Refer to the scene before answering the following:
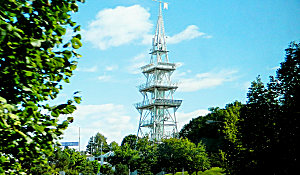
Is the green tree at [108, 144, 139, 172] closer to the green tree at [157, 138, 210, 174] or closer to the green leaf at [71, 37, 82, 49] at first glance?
the green tree at [157, 138, 210, 174]

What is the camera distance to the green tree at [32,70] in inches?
199

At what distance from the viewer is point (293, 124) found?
1789 centimetres

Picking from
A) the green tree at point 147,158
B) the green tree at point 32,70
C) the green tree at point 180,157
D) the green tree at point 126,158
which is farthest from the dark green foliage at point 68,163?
the green tree at point 32,70

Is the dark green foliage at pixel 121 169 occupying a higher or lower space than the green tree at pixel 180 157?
lower

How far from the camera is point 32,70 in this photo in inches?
220

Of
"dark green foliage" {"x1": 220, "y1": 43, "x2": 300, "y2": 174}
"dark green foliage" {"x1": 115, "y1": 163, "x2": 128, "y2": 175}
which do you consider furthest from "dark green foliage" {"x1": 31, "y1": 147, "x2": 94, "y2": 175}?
"dark green foliage" {"x1": 220, "y1": 43, "x2": 300, "y2": 174}

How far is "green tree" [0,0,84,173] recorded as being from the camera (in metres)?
5.05

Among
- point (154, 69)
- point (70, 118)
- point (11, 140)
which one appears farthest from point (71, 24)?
point (154, 69)

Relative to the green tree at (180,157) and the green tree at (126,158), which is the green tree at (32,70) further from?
the green tree at (126,158)

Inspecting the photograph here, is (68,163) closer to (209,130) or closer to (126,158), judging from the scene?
(126,158)

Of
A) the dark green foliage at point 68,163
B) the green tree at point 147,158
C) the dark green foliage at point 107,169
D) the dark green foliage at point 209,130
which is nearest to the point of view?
the dark green foliage at point 68,163

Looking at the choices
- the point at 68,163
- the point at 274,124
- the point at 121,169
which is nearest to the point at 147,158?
the point at 121,169

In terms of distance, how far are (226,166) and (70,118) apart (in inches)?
741

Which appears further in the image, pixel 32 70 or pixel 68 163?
pixel 68 163
